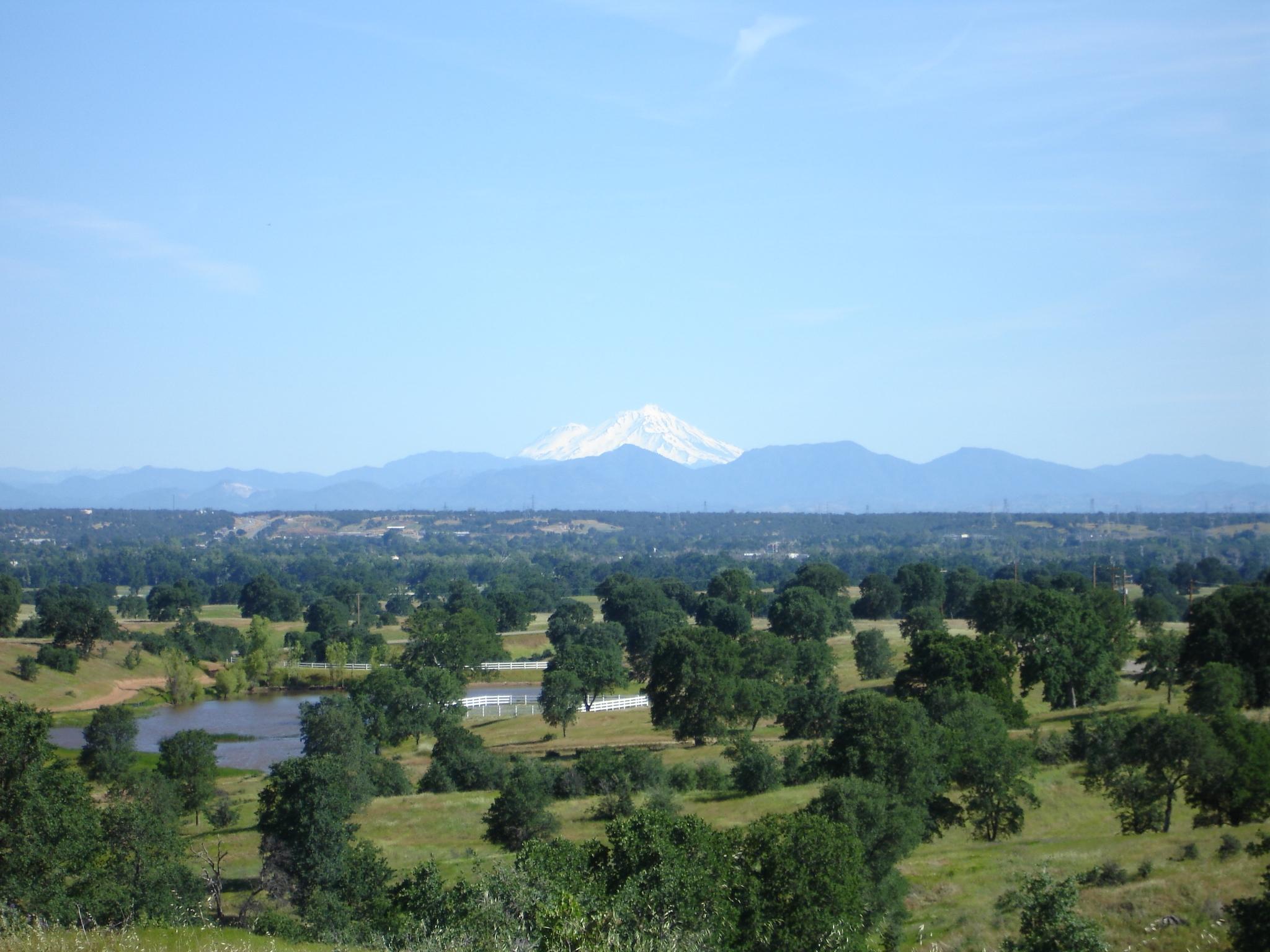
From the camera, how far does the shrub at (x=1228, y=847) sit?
2452 centimetres

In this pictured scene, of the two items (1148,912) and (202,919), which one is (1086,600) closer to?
(1148,912)

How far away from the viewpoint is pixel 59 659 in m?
69.4

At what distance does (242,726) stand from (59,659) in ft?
54.9

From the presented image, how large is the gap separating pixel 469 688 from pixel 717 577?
84.6 feet

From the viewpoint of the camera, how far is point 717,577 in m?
90.8

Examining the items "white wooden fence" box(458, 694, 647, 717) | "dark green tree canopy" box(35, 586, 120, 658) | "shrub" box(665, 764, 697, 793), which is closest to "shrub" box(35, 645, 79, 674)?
"dark green tree canopy" box(35, 586, 120, 658)

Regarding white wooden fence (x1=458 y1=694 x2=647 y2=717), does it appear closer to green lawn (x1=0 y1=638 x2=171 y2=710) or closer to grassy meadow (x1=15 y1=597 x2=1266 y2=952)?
grassy meadow (x1=15 y1=597 x2=1266 y2=952)

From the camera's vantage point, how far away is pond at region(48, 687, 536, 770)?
52781 mm

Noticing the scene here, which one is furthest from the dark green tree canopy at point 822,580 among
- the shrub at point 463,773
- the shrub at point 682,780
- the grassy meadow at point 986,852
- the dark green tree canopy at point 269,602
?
the shrub at point 463,773

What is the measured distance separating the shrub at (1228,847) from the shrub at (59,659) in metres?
67.0

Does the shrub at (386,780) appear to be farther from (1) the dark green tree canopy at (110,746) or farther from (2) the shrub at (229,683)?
(2) the shrub at (229,683)

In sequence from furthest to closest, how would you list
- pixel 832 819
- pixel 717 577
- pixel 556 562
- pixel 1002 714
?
pixel 556 562, pixel 717 577, pixel 1002 714, pixel 832 819

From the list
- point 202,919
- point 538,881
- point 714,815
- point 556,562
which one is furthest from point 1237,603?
point 556,562

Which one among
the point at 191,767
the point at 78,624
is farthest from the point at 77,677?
the point at 191,767
